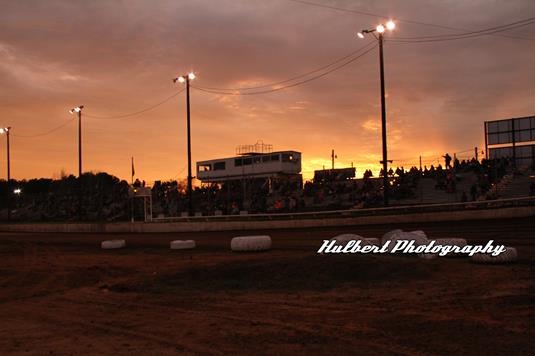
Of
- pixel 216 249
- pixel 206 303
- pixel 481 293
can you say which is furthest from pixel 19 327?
pixel 216 249

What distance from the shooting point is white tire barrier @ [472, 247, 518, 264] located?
14.5 meters

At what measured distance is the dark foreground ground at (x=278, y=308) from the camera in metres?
8.16

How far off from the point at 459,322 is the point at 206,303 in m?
5.12

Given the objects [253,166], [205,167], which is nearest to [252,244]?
[253,166]

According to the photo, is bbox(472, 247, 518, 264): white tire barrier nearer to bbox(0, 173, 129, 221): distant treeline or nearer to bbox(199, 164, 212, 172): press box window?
bbox(0, 173, 129, 221): distant treeline

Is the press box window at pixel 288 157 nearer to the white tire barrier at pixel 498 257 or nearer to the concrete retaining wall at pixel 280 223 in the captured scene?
the concrete retaining wall at pixel 280 223

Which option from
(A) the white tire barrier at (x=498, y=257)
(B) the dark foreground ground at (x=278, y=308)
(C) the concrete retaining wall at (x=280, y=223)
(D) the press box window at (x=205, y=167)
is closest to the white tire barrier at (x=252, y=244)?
(B) the dark foreground ground at (x=278, y=308)

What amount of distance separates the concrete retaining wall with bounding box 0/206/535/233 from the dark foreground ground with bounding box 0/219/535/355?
978cm

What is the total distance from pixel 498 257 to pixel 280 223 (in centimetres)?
2259

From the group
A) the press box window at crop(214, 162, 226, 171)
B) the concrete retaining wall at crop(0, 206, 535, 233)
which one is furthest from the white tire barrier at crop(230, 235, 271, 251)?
the press box window at crop(214, 162, 226, 171)

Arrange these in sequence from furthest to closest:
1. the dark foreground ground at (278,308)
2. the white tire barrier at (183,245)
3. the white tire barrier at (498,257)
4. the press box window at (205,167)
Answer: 1. the press box window at (205,167)
2. the white tire barrier at (183,245)
3. the white tire barrier at (498,257)
4. the dark foreground ground at (278,308)

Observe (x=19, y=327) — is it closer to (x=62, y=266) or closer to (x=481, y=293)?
(x=481, y=293)

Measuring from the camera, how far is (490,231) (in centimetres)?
2316

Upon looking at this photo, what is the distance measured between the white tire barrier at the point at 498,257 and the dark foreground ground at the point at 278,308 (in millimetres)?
264
